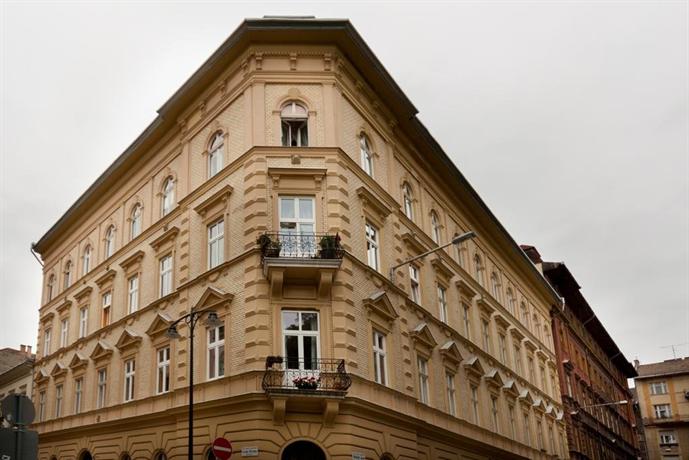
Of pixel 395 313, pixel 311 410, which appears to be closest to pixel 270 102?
pixel 395 313

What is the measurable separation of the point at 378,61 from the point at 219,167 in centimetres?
702

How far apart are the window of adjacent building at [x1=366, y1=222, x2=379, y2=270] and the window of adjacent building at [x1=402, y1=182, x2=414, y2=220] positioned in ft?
12.6

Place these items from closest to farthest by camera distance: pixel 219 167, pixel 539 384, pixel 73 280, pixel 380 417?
1. pixel 380 417
2. pixel 219 167
3. pixel 73 280
4. pixel 539 384

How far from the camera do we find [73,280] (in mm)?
37750

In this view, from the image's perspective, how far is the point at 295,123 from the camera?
24.6 metres

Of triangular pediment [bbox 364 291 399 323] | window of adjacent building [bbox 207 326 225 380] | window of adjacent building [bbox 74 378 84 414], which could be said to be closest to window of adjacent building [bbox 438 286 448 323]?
triangular pediment [bbox 364 291 399 323]

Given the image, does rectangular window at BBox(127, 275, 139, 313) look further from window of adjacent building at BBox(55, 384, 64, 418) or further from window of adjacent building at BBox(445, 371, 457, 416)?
window of adjacent building at BBox(445, 371, 457, 416)

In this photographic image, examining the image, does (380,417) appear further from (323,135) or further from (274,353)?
(323,135)

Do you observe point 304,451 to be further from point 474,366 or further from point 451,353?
point 474,366

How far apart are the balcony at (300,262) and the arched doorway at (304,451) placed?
4.38 m

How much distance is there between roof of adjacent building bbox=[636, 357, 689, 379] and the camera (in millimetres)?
95625

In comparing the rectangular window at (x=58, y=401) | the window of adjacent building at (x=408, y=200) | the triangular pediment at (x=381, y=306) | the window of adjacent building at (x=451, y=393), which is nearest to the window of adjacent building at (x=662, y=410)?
the window of adjacent building at (x=451, y=393)

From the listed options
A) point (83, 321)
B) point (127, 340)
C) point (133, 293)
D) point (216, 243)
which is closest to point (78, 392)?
point (83, 321)

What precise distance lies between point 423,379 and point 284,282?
8.45 meters
